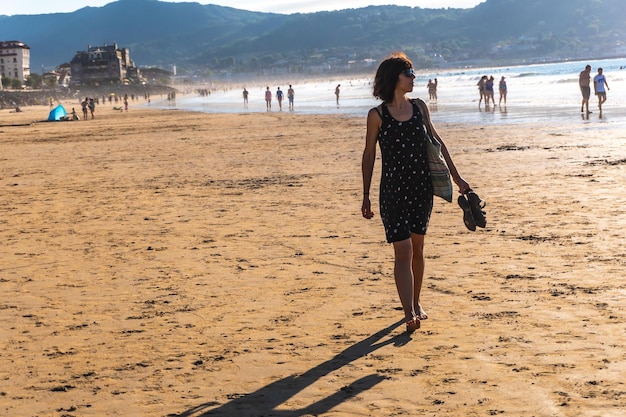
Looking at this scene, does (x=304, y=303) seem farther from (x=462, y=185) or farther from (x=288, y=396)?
(x=288, y=396)

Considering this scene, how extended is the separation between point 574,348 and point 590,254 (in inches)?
96.4

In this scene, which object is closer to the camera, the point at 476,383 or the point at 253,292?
the point at 476,383

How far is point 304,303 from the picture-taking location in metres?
5.95

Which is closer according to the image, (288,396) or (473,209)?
(288,396)

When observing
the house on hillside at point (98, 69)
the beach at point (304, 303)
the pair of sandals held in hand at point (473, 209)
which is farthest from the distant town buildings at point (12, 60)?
the pair of sandals held in hand at point (473, 209)

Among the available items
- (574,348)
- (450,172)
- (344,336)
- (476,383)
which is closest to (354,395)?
(476,383)

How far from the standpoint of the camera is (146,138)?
82.4 feet

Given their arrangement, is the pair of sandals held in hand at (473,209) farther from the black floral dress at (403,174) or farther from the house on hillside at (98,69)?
the house on hillside at (98,69)

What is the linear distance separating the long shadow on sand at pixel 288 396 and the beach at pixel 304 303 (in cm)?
1

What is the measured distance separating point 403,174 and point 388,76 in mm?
595

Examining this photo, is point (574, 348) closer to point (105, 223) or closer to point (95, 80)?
point (105, 223)

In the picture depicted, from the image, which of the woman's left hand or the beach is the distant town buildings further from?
the woman's left hand

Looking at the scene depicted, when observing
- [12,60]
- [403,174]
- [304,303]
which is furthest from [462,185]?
[12,60]

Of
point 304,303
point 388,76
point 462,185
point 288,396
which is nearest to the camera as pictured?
point 288,396
